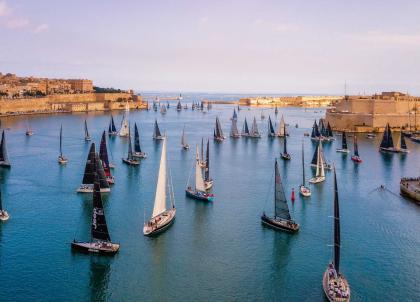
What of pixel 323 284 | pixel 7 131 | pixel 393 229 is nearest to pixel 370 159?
pixel 393 229

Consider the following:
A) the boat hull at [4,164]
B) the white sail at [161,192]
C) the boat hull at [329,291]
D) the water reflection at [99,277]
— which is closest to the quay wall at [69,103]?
the boat hull at [4,164]

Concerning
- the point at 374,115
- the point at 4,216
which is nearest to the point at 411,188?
the point at 4,216

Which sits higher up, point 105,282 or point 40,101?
point 40,101

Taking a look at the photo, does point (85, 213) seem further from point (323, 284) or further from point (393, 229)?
point (393, 229)

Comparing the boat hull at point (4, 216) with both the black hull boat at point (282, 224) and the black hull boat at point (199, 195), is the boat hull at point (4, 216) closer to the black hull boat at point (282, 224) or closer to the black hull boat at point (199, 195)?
the black hull boat at point (199, 195)

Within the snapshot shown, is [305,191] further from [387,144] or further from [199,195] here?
[387,144]

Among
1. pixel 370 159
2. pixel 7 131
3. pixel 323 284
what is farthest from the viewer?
pixel 7 131

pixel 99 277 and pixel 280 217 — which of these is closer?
pixel 99 277
